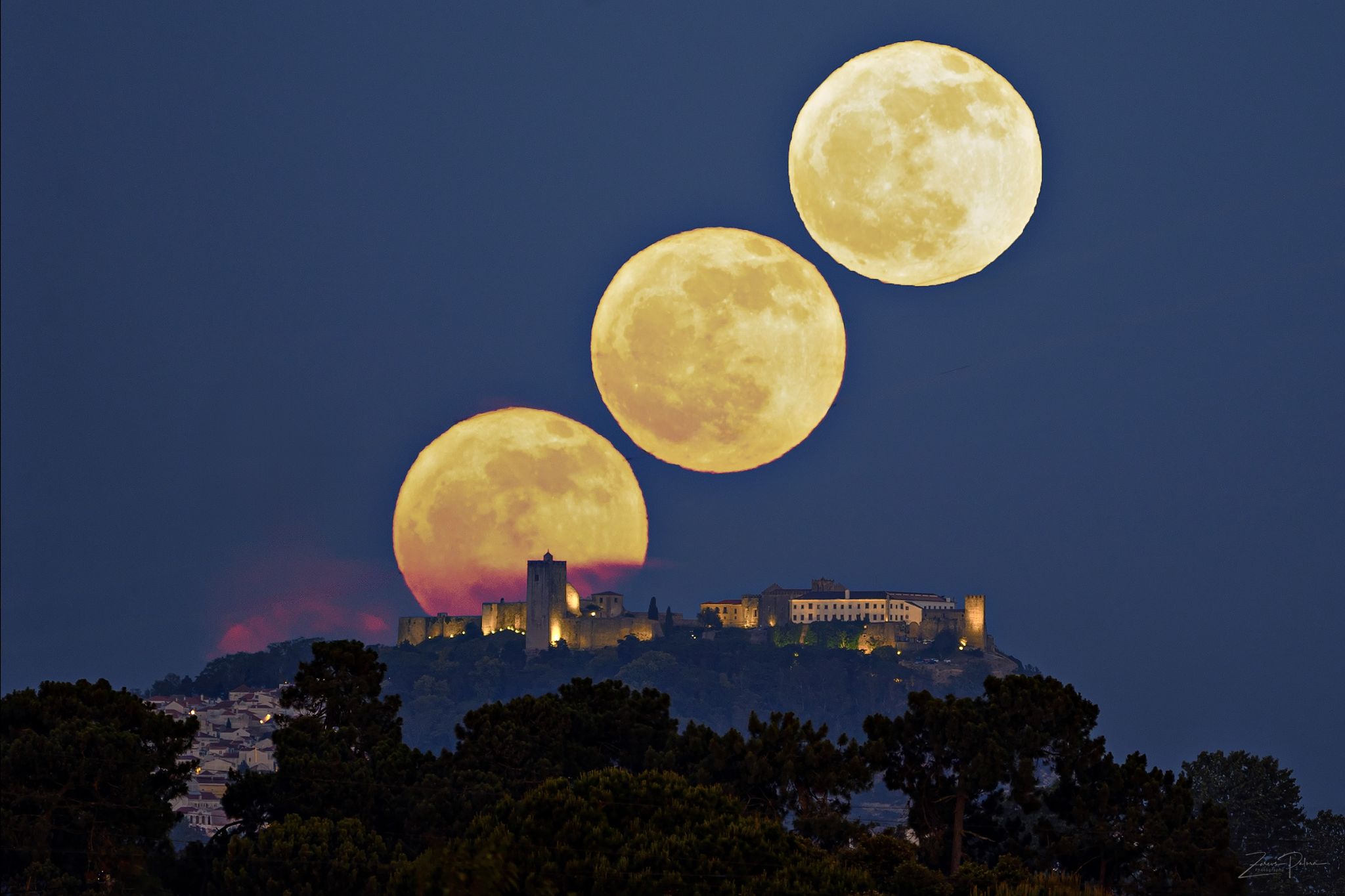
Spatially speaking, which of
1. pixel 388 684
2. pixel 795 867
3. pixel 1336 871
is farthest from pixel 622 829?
pixel 388 684

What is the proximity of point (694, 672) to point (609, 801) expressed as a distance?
16527 centimetres

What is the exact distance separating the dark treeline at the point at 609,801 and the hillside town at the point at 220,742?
62990 mm

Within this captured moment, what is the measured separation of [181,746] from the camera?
38906 mm

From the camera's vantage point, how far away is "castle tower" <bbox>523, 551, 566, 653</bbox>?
17275 cm

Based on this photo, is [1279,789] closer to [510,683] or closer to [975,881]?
[975,881]

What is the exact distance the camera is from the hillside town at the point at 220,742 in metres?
119

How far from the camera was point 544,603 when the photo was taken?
177250 millimetres

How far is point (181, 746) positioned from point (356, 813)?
409cm

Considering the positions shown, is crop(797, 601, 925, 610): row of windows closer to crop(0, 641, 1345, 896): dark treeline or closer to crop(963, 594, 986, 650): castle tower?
crop(963, 594, 986, 650): castle tower

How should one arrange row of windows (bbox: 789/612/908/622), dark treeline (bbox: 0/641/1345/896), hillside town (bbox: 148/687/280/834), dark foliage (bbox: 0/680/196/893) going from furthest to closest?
row of windows (bbox: 789/612/908/622) → hillside town (bbox: 148/687/280/834) → dark foliage (bbox: 0/680/196/893) → dark treeline (bbox: 0/641/1345/896)

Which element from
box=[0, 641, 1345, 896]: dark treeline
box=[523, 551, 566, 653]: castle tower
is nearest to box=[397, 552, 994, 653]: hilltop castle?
box=[523, 551, 566, 653]: castle tower

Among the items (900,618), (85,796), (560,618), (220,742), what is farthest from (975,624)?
(85,796)

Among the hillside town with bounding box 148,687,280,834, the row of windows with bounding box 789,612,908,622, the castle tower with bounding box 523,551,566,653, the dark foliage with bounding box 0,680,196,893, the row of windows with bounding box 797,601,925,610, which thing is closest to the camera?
the dark foliage with bounding box 0,680,196,893

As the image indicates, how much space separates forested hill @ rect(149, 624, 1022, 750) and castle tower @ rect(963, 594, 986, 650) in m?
1.26
